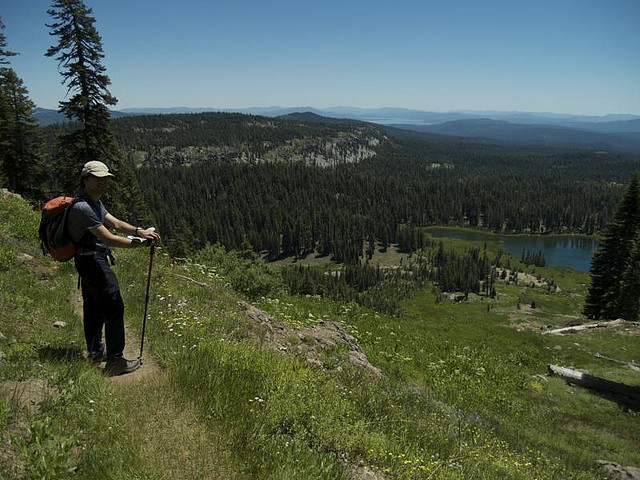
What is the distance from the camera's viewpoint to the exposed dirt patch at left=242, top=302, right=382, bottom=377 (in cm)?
964

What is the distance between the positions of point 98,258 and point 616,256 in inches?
2229

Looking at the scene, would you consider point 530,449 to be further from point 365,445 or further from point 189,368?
point 189,368

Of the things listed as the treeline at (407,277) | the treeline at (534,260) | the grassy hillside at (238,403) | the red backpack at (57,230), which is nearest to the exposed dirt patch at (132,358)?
the grassy hillside at (238,403)

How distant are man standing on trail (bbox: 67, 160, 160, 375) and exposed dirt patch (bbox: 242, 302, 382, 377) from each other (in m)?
3.65

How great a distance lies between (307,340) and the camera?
10852 mm

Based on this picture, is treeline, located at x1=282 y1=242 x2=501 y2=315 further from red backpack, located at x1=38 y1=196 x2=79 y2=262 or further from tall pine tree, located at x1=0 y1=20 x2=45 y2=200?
red backpack, located at x1=38 y1=196 x2=79 y2=262

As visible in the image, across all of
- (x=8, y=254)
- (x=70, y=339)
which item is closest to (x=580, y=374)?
(x=70, y=339)

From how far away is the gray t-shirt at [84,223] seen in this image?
5.63 m

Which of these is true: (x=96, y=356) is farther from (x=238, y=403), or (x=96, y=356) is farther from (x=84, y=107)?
(x=84, y=107)

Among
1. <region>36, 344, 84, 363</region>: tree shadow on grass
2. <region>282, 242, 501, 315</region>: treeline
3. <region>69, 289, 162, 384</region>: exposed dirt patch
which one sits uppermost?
<region>36, 344, 84, 363</region>: tree shadow on grass

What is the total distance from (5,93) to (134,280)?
41817mm

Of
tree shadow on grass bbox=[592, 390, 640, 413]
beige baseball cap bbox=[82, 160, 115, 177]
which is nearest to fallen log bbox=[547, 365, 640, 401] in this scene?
tree shadow on grass bbox=[592, 390, 640, 413]

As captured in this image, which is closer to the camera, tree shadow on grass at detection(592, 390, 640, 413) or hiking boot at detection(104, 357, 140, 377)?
hiking boot at detection(104, 357, 140, 377)

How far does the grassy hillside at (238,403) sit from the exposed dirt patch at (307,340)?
8 centimetres
